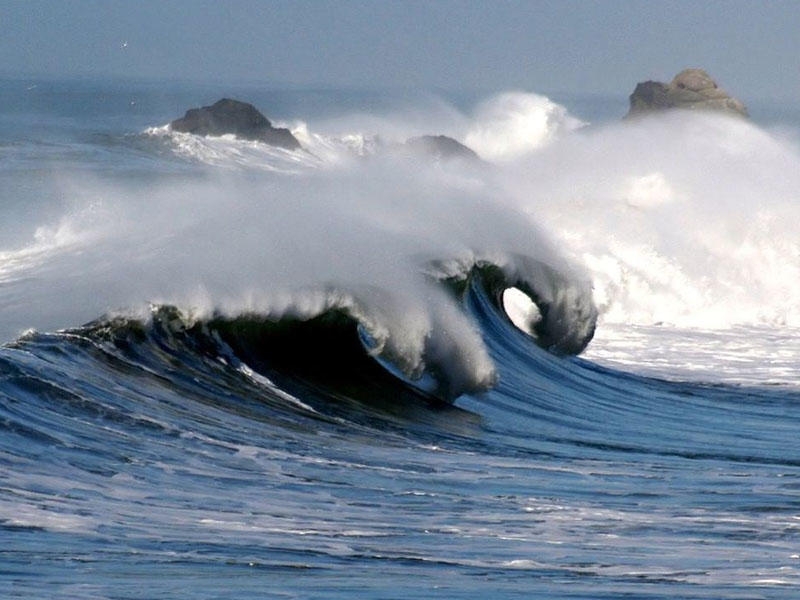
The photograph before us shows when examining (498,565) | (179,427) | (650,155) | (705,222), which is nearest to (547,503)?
(498,565)

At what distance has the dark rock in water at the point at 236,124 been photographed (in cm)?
4791

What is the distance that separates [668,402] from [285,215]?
11.4 feet

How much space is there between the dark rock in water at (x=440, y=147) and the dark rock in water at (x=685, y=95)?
813cm

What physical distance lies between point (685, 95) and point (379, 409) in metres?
47.0

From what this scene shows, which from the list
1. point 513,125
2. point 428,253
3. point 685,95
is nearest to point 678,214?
point 428,253

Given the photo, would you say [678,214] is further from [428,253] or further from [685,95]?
[685,95]

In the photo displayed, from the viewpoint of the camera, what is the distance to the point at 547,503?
782cm

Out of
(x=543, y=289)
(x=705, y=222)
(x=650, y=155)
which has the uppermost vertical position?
(x=650, y=155)

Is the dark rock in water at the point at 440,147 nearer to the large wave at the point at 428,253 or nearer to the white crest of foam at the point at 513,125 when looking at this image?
the white crest of foam at the point at 513,125

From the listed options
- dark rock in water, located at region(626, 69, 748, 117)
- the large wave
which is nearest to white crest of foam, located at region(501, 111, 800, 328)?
the large wave

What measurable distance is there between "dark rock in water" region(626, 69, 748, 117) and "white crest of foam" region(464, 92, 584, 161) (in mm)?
2491

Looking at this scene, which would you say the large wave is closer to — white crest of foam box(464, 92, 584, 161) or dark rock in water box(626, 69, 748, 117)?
white crest of foam box(464, 92, 584, 161)

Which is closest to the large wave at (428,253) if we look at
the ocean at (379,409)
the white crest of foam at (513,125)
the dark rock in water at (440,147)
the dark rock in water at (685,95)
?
the ocean at (379,409)

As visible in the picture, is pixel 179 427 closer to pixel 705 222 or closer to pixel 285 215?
pixel 285 215
